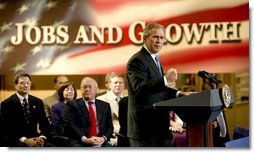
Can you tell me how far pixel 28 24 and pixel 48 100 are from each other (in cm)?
66

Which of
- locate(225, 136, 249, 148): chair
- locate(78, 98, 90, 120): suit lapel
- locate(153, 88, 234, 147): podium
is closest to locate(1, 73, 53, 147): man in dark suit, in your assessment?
locate(78, 98, 90, 120): suit lapel

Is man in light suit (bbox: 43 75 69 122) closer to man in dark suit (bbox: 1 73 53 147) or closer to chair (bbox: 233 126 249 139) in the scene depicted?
man in dark suit (bbox: 1 73 53 147)

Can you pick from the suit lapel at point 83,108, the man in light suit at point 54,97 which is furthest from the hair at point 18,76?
the suit lapel at point 83,108

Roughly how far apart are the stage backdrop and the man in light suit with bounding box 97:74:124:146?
9cm

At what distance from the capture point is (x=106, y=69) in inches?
146

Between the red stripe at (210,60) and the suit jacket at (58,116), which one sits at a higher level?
the red stripe at (210,60)

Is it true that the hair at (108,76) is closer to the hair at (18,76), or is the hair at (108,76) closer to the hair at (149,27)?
the hair at (149,27)

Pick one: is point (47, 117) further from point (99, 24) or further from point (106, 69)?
point (99, 24)

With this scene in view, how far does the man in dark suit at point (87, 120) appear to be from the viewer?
12.2ft

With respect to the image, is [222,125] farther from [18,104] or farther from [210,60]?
[18,104]

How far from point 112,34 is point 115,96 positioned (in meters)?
0.52

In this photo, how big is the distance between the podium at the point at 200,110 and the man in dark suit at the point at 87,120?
101 cm

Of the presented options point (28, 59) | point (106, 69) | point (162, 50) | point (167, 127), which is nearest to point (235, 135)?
point (167, 127)

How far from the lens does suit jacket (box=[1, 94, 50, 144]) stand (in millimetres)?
3756
